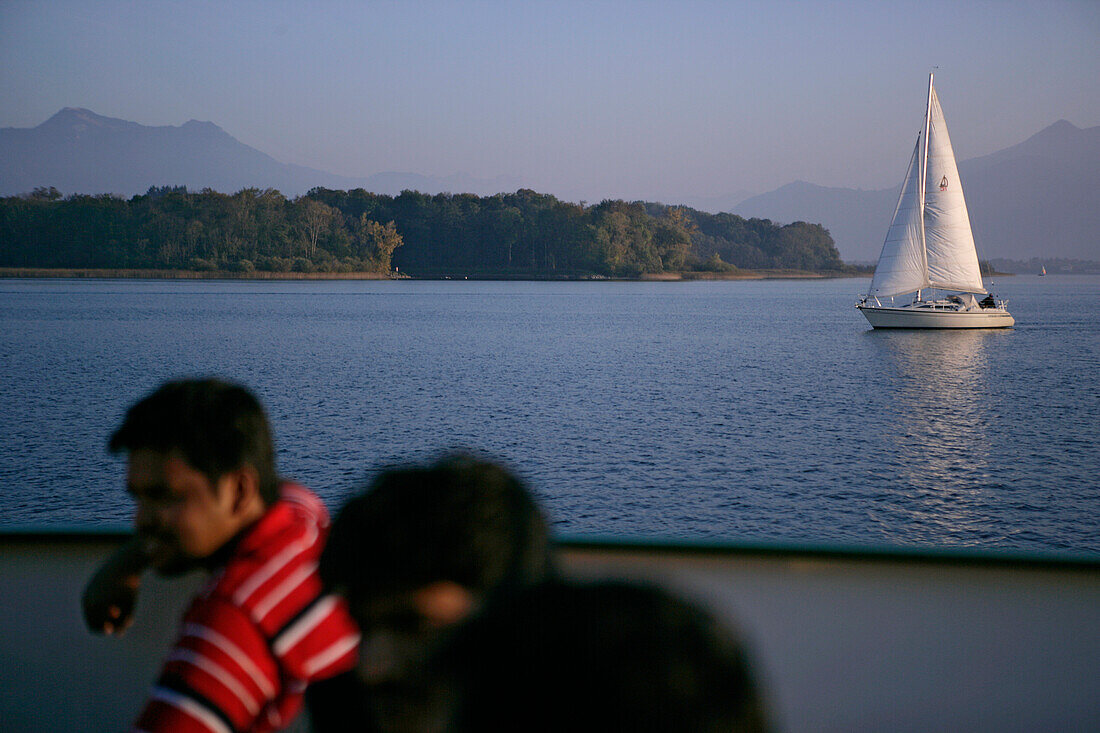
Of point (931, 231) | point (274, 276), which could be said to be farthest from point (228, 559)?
point (274, 276)

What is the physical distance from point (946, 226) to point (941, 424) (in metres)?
13.1

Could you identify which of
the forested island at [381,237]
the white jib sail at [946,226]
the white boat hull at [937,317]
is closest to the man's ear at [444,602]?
the white boat hull at [937,317]

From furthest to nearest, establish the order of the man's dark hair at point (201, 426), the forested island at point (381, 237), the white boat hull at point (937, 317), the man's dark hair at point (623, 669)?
the forested island at point (381, 237) → the white boat hull at point (937, 317) → the man's dark hair at point (201, 426) → the man's dark hair at point (623, 669)

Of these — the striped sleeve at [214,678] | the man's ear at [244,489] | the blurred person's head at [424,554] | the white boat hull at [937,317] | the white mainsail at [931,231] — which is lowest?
the white boat hull at [937,317]

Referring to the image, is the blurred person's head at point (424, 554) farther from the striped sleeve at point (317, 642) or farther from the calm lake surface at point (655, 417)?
the calm lake surface at point (655, 417)

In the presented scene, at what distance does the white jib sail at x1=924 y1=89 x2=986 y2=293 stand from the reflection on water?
214 cm

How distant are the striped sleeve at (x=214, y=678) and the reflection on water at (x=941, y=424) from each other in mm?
10361

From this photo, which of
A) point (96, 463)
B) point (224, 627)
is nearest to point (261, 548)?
point (224, 627)

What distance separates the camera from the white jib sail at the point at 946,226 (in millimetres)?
27719

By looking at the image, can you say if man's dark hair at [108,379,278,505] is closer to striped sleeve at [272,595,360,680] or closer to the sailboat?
striped sleeve at [272,595,360,680]

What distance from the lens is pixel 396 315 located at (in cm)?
4334

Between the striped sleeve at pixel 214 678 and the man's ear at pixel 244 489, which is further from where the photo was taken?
the man's ear at pixel 244 489

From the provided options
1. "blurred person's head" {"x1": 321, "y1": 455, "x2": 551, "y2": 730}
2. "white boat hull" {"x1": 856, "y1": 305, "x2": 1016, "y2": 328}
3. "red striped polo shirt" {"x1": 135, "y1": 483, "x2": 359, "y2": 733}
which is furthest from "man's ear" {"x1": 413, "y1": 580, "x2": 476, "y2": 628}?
"white boat hull" {"x1": 856, "y1": 305, "x2": 1016, "y2": 328}

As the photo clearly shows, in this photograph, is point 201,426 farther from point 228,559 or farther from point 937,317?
point 937,317
